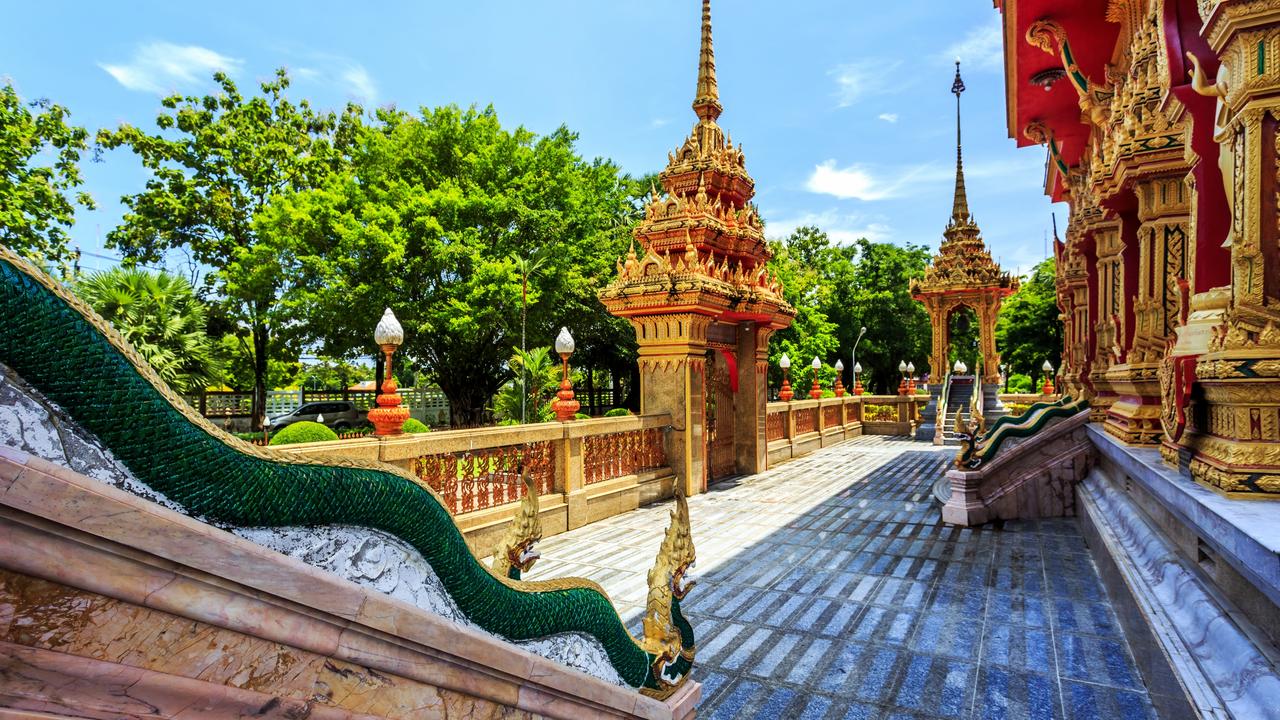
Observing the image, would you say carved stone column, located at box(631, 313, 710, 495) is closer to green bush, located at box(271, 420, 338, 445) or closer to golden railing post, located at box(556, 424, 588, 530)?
golden railing post, located at box(556, 424, 588, 530)

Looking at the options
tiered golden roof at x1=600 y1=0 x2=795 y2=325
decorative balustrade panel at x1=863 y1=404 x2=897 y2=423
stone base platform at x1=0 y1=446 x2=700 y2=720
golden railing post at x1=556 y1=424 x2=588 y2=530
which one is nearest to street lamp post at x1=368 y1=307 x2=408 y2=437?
golden railing post at x1=556 y1=424 x2=588 y2=530

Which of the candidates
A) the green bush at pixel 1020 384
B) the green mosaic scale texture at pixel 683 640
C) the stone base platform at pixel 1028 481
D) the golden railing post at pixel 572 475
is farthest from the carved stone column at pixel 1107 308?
the green bush at pixel 1020 384

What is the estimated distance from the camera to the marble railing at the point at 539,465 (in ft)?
21.0

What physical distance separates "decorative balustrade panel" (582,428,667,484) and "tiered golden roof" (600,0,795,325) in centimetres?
232

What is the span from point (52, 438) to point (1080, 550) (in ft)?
28.4

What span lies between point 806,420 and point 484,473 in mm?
12826

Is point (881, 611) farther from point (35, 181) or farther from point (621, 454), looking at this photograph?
point (35, 181)

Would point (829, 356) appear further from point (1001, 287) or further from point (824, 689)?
point (824, 689)

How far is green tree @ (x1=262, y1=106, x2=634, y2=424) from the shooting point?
1981cm

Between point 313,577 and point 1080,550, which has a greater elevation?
point 313,577

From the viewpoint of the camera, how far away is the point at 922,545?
7398 millimetres

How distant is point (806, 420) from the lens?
18.1 meters

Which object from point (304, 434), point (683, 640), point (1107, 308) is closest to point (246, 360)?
point (304, 434)

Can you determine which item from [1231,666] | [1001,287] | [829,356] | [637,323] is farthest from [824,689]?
[829,356]
